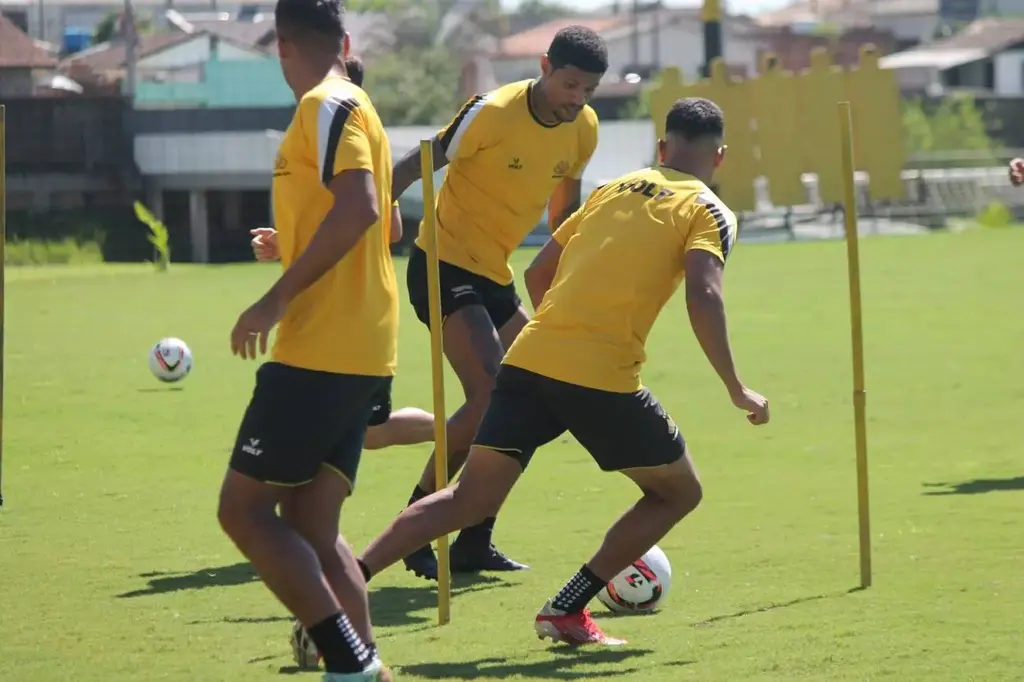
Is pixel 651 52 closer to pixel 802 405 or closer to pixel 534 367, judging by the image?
pixel 802 405

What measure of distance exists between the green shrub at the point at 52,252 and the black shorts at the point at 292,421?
122 feet

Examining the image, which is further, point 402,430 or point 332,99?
point 402,430

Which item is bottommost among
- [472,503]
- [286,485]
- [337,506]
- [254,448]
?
[472,503]

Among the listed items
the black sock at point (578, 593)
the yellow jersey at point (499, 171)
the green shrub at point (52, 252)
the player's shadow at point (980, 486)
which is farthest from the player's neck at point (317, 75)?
the green shrub at point (52, 252)

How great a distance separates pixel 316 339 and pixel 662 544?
3.95 metres

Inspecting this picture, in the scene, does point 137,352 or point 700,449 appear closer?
point 700,449

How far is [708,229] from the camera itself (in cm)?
663

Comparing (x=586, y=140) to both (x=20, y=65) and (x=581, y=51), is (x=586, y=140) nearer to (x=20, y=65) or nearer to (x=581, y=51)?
(x=581, y=51)

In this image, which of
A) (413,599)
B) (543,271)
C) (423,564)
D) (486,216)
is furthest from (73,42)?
(543,271)

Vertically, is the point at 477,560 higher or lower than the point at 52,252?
higher

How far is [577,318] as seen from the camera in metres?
6.68

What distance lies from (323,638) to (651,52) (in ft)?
396

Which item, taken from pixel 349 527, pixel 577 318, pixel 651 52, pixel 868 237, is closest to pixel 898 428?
pixel 349 527

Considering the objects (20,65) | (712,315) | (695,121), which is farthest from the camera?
(20,65)
